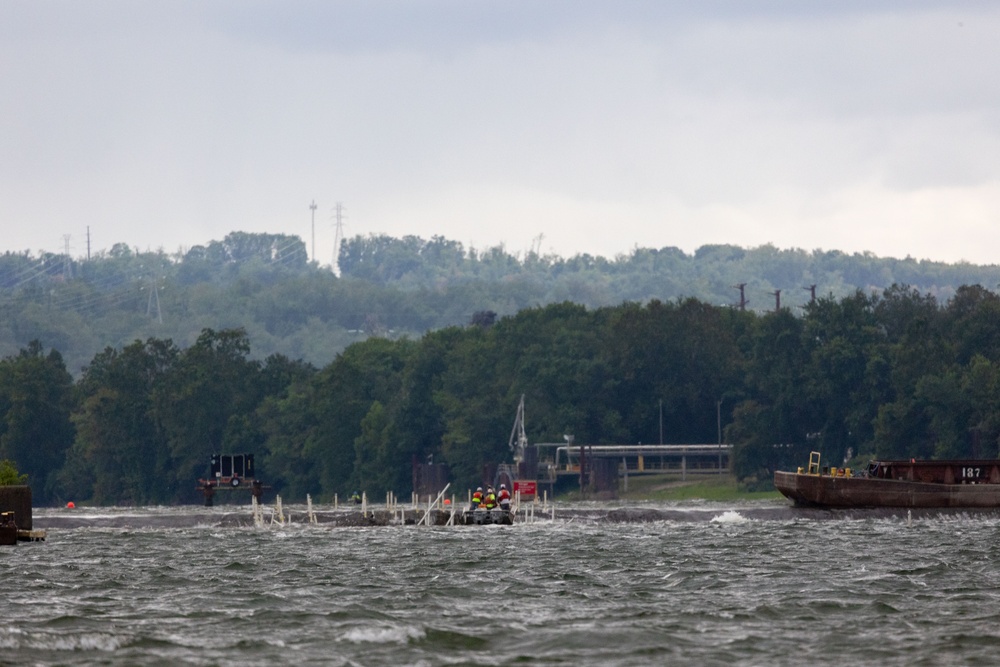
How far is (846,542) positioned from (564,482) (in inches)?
4094

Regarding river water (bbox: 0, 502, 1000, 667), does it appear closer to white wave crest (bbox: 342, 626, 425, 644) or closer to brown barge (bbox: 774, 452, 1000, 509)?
white wave crest (bbox: 342, 626, 425, 644)

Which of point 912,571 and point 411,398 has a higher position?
point 411,398

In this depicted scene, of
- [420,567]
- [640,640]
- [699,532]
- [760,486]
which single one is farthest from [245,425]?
[640,640]

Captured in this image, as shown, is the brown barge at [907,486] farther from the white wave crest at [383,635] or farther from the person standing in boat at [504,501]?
the white wave crest at [383,635]

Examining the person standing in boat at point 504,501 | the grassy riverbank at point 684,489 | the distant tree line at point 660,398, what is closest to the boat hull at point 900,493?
the person standing in boat at point 504,501

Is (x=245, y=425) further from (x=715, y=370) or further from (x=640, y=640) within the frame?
(x=640, y=640)

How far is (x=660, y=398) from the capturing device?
595 feet

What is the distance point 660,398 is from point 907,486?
89.2 meters

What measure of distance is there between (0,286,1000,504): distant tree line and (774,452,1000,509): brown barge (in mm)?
53839

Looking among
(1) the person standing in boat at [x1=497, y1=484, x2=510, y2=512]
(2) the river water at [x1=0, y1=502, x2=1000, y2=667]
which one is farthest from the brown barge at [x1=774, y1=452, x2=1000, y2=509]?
(1) the person standing in boat at [x1=497, y1=484, x2=510, y2=512]

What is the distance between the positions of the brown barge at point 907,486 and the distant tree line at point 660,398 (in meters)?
53.8

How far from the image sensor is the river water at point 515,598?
4072cm

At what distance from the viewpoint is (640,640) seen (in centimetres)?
4209

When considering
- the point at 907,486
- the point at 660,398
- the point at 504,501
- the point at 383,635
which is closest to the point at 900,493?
the point at 907,486
